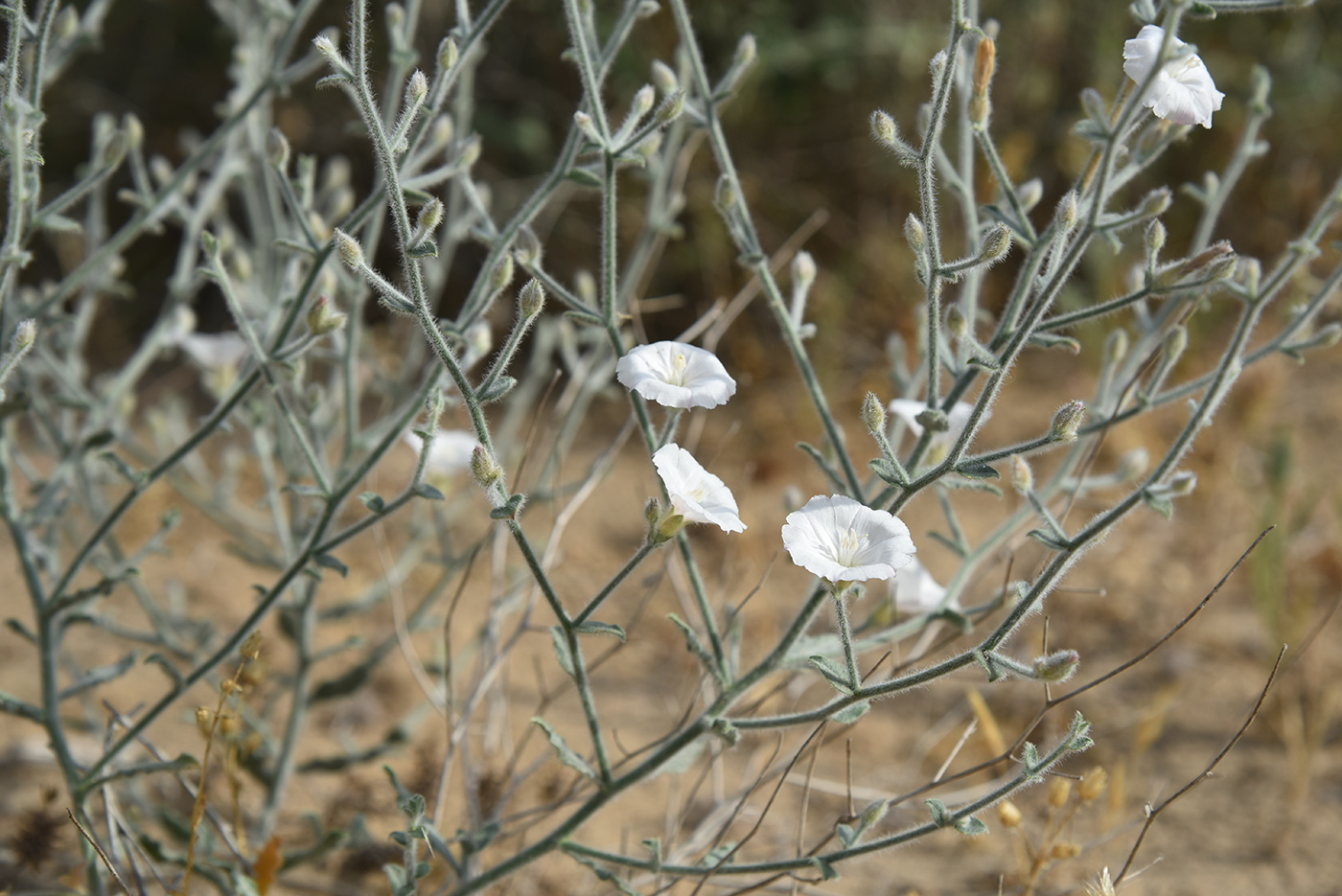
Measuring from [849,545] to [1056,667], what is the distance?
29 centimetres

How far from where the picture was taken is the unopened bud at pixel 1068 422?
1485 mm

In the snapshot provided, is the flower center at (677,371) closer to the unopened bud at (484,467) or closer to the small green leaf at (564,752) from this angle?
the unopened bud at (484,467)

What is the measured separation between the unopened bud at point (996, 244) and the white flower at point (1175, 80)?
232 mm

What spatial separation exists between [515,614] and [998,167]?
2122mm

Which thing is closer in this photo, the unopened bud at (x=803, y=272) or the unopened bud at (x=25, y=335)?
the unopened bud at (x=25, y=335)

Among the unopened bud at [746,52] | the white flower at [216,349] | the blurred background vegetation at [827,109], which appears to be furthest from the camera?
the blurred background vegetation at [827,109]

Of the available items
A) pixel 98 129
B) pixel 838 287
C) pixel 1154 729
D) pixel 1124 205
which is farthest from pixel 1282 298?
pixel 98 129

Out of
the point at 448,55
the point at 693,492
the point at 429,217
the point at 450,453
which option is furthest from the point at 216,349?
the point at 693,492

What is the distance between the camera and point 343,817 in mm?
2609

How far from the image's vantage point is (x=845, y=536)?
58.7 inches

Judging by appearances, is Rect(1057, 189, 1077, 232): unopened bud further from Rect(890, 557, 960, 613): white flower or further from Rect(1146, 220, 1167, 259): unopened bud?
Rect(890, 557, 960, 613): white flower

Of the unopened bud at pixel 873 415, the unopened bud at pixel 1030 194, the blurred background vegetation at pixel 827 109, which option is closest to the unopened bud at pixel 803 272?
the unopened bud at pixel 1030 194

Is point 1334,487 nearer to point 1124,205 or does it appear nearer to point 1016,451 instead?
point 1124,205

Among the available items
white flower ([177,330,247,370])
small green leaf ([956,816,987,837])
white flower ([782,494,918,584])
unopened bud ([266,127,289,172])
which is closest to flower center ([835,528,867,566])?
white flower ([782,494,918,584])
